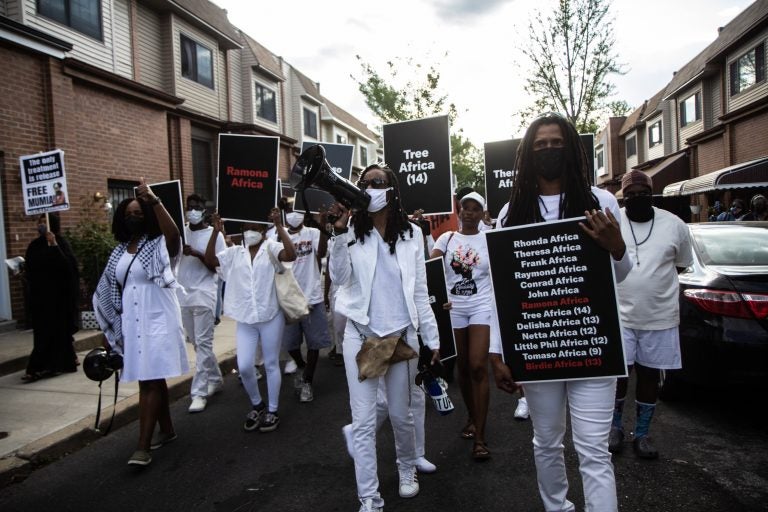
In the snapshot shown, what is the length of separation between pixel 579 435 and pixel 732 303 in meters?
2.49

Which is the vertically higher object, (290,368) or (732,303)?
(732,303)

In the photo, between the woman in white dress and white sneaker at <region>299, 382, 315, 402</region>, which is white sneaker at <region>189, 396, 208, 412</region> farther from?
the woman in white dress

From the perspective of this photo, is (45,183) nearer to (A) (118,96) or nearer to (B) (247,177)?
(B) (247,177)

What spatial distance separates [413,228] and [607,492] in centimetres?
191

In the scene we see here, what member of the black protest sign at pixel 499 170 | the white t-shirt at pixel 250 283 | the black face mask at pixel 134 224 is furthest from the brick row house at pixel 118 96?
the black protest sign at pixel 499 170

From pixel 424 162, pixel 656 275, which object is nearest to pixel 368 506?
pixel 656 275

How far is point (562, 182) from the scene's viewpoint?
8.64 feet

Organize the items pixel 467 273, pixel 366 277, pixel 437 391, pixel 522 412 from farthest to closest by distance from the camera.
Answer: pixel 522 412, pixel 467 273, pixel 437 391, pixel 366 277

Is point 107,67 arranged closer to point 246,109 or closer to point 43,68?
point 43,68

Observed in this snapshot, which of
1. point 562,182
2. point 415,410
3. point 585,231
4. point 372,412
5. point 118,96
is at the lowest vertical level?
point 415,410

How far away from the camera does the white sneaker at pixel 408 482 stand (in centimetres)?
348

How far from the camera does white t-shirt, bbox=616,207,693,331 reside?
3902 millimetres

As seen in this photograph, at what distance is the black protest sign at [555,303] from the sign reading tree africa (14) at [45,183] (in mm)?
6221

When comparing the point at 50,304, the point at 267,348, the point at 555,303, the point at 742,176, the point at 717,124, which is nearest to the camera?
the point at 555,303
